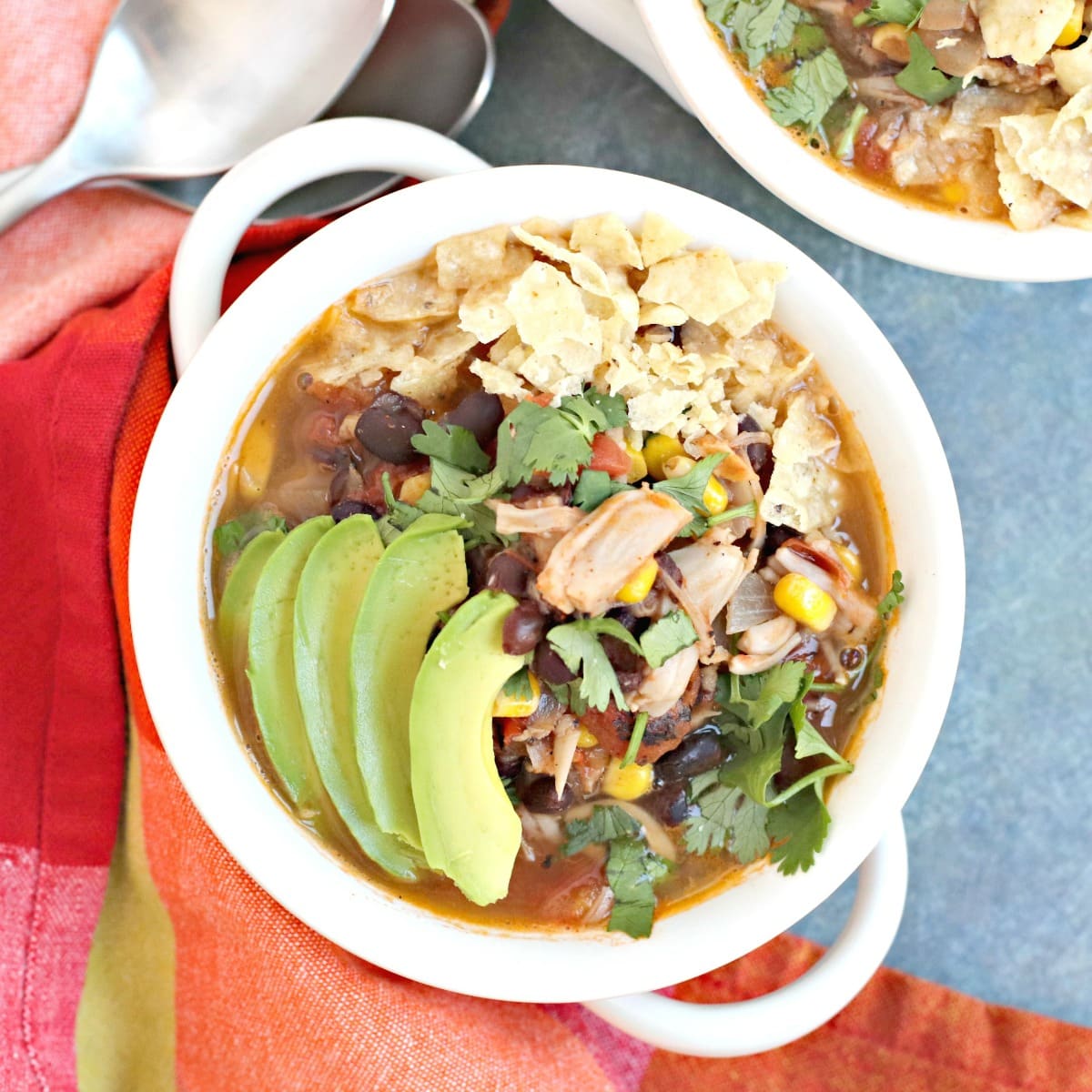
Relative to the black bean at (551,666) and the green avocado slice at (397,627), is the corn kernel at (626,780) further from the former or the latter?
the green avocado slice at (397,627)

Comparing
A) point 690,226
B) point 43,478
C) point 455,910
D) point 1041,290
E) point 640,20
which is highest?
point 640,20

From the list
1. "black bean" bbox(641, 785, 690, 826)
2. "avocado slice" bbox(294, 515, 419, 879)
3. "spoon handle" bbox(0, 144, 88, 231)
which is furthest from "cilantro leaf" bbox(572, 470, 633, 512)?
"spoon handle" bbox(0, 144, 88, 231)

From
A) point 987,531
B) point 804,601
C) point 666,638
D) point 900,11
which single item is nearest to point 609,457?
point 666,638

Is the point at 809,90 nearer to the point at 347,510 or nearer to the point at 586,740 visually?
the point at 347,510

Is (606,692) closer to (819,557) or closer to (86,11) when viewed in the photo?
(819,557)

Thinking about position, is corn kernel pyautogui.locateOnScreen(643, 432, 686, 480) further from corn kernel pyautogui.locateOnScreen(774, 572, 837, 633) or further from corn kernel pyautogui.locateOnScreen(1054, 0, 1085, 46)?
corn kernel pyautogui.locateOnScreen(1054, 0, 1085, 46)

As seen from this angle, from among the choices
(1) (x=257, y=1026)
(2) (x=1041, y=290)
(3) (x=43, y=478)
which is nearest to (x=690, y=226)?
(2) (x=1041, y=290)
